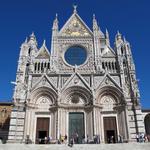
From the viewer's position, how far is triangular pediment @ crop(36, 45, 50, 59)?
2430 centimetres

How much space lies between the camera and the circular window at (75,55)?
24.5m

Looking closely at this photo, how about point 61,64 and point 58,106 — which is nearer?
point 58,106

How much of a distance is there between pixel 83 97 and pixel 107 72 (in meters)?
3.72

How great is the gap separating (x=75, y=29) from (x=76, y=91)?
8.45m

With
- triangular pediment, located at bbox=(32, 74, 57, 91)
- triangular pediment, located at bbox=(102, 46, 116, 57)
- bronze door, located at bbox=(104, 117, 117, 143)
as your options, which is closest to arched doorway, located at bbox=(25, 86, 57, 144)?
triangular pediment, located at bbox=(32, 74, 57, 91)

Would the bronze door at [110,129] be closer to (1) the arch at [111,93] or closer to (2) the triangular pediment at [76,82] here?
(1) the arch at [111,93]

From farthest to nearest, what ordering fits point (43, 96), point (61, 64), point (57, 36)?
1. point (57, 36)
2. point (61, 64)
3. point (43, 96)

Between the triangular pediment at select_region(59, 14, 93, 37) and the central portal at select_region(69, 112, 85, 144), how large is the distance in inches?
388

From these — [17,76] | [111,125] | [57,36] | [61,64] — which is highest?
[57,36]

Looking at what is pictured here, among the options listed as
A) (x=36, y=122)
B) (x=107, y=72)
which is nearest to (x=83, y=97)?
(x=107, y=72)

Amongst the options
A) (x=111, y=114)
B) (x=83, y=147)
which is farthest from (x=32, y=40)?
(x=83, y=147)

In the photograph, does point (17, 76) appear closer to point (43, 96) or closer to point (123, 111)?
point (43, 96)

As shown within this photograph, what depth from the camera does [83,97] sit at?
2225cm

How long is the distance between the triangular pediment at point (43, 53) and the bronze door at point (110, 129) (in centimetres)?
944
